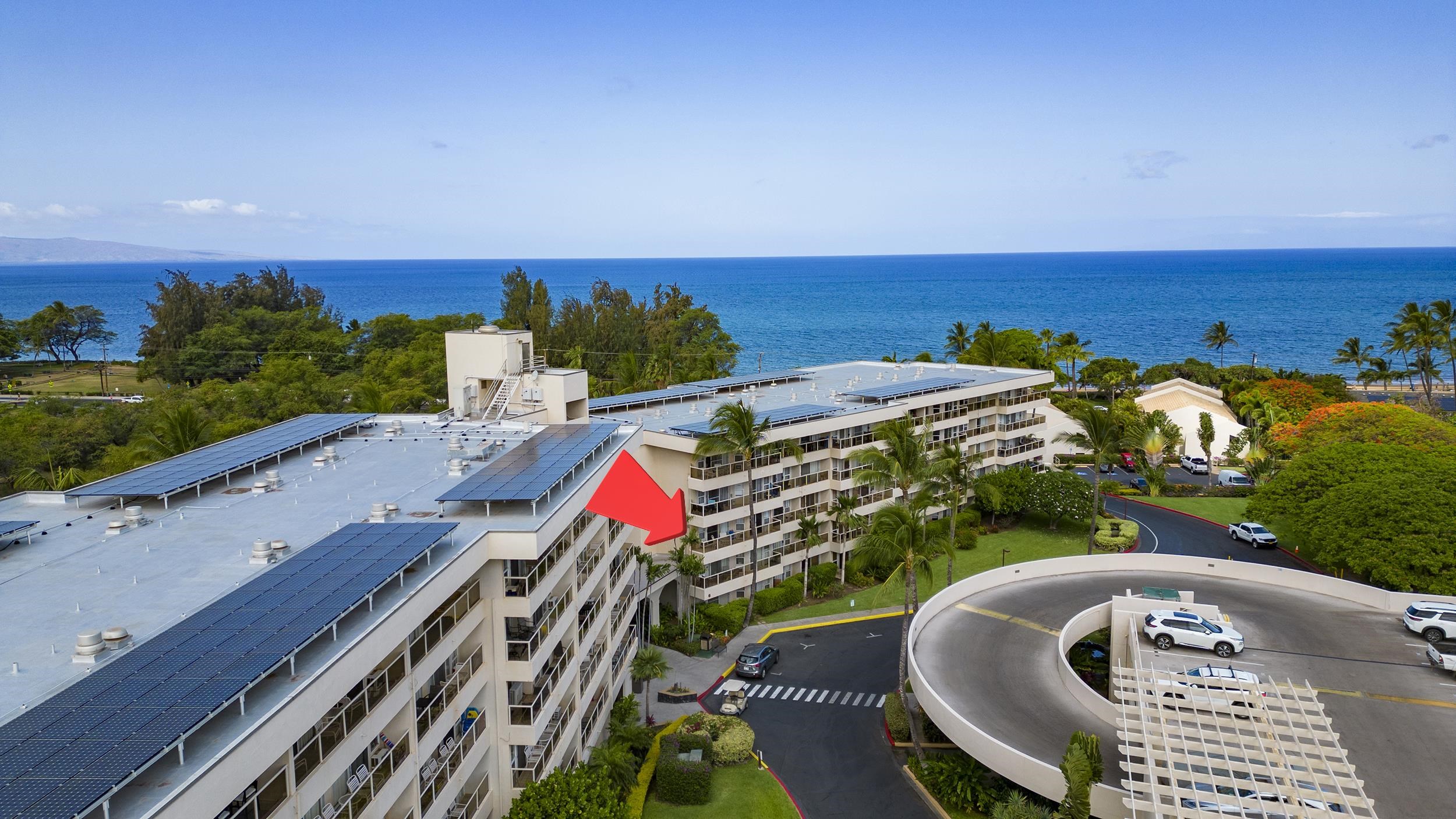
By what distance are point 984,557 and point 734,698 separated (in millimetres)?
27982

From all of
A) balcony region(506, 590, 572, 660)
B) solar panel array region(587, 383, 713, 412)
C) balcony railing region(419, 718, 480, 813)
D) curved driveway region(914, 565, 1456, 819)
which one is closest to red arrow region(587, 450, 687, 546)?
balcony region(506, 590, 572, 660)

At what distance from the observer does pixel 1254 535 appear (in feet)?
216

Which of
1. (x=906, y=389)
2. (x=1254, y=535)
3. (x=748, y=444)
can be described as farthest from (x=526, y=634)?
(x=1254, y=535)

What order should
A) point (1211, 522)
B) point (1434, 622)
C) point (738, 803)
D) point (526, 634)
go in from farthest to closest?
point (1211, 522), point (1434, 622), point (738, 803), point (526, 634)

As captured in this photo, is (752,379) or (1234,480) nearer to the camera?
(752,379)

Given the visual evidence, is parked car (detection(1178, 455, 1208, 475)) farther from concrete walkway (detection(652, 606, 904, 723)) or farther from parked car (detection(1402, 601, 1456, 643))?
parked car (detection(1402, 601, 1456, 643))

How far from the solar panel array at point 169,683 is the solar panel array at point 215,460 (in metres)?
10.9

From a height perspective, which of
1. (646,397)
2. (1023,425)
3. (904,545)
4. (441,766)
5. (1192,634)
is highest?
(646,397)

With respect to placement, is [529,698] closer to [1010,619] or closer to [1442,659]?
[1010,619]

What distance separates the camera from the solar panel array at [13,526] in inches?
1003

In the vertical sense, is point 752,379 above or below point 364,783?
above

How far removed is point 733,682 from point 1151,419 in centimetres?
6239

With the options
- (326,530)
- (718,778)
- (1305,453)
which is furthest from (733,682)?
(1305,453)

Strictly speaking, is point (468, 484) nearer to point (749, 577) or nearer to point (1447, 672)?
point (749, 577)
